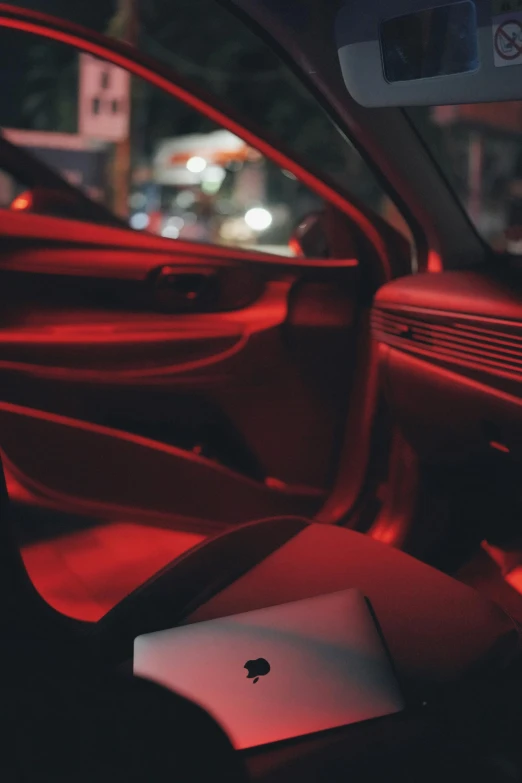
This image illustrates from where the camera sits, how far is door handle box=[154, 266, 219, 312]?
279 centimetres

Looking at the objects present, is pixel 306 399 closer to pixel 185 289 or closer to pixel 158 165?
pixel 185 289

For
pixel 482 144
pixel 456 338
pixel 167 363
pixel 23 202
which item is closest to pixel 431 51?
pixel 456 338

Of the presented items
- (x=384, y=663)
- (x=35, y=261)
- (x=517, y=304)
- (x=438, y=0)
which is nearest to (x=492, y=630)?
(x=384, y=663)

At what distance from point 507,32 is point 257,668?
141cm

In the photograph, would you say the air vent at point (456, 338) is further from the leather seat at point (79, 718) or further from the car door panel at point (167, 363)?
the leather seat at point (79, 718)

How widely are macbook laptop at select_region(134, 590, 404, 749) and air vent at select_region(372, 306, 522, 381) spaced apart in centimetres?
65

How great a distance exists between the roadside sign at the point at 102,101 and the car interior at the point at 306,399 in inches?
431

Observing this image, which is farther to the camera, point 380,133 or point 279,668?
point 380,133

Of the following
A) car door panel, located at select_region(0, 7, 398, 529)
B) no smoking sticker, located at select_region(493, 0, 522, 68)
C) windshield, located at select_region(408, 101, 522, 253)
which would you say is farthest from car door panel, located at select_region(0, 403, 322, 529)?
windshield, located at select_region(408, 101, 522, 253)

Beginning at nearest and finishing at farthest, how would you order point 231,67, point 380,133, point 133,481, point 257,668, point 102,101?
point 257,668 → point 380,133 → point 133,481 → point 102,101 → point 231,67

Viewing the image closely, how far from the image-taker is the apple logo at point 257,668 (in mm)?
1536

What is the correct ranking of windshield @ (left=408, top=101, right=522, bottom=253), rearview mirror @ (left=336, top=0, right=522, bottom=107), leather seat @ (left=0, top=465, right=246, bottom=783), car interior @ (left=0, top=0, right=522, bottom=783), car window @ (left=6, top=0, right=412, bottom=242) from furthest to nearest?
windshield @ (left=408, top=101, right=522, bottom=253)
car window @ (left=6, top=0, right=412, bottom=242)
rearview mirror @ (left=336, top=0, right=522, bottom=107)
car interior @ (left=0, top=0, right=522, bottom=783)
leather seat @ (left=0, top=465, right=246, bottom=783)

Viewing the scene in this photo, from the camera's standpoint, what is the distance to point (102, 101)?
13109 millimetres

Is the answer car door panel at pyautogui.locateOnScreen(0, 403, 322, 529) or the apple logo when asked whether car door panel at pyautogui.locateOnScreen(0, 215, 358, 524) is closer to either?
car door panel at pyautogui.locateOnScreen(0, 403, 322, 529)
